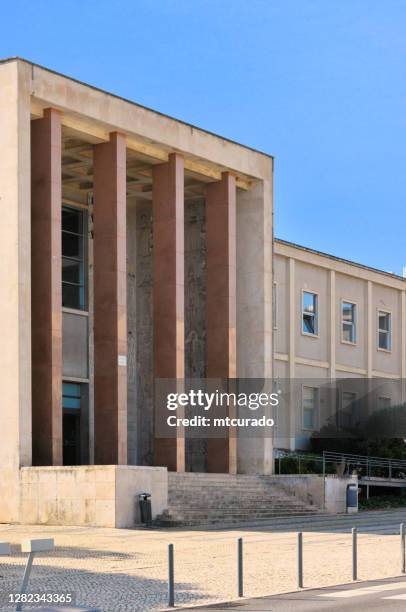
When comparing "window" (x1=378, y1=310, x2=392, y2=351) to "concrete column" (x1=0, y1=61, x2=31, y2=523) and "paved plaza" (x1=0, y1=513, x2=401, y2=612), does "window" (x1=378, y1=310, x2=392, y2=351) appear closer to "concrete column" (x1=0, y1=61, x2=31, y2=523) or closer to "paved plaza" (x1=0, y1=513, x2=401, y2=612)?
"paved plaza" (x1=0, y1=513, x2=401, y2=612)

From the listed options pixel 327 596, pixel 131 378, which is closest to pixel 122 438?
pixel 131 378

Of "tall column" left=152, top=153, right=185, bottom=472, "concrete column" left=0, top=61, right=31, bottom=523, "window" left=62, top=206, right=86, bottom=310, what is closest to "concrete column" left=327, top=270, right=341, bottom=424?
"window" left=62, top=206, right=86, bottom=310

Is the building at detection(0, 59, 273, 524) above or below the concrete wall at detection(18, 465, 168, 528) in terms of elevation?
above

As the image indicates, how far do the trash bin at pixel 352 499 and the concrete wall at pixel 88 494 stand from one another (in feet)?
28.5

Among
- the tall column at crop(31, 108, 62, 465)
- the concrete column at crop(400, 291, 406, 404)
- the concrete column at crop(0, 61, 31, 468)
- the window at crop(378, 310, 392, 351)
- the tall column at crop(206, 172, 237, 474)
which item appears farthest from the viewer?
the concrete column at crop(400, 291, 406, 404)

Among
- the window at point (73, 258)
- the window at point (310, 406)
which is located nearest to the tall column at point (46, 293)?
the window at point (73, 258)

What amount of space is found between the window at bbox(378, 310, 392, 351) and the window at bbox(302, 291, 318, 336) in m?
5.87

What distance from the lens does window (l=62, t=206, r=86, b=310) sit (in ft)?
135

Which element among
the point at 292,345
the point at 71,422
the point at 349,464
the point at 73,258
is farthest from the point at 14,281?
the point at 292,345

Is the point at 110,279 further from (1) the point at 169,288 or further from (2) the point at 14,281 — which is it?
(2) the point at 14,281

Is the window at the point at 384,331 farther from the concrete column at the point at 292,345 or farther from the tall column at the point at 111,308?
the tall column at the point at 111,308

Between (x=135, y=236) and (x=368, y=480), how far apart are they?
12635 mm

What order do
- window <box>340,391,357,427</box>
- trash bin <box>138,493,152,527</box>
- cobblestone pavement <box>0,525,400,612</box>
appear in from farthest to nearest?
window <box>340,391,357,427</box>, trash bin <box>138,493,152,527</box>, cobblestone pavement <box>0,525,400,612</box>

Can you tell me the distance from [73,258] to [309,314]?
41.8 feet
